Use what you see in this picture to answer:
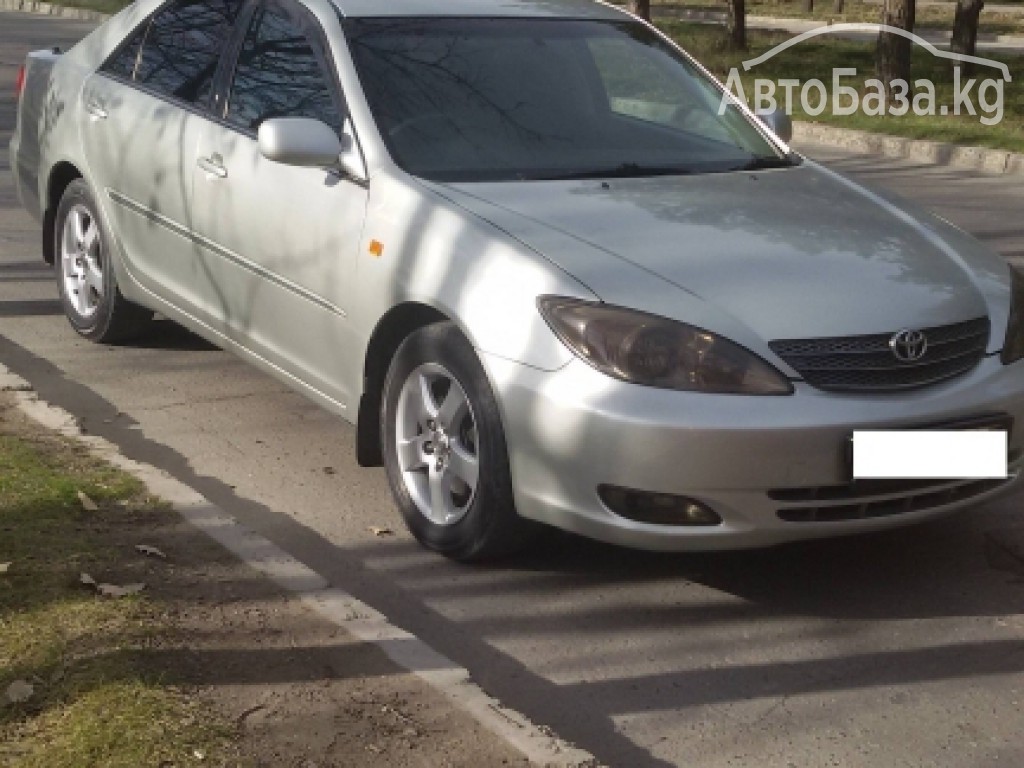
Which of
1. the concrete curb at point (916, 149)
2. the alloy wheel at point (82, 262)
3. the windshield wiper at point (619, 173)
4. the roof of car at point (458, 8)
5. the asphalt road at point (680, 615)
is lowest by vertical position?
the asphalt road at point (680, 615)

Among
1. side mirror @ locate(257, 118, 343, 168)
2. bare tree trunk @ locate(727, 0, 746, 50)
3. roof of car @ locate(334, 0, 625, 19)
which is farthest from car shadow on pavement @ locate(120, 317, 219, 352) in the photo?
bare tree trunk @ locate(727, 0, 746, 50)

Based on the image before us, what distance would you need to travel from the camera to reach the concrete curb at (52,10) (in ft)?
93.5

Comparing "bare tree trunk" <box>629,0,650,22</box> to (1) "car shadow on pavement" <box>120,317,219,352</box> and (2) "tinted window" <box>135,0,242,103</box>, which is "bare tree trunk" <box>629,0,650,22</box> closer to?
(1) "car shadow on pavement" <box>120,317,219,352</box>

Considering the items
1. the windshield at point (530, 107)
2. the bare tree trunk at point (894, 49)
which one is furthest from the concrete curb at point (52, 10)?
the windshield at point (530, 107)

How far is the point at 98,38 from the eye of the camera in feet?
25.4

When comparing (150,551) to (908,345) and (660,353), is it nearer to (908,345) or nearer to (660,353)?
(660,353)

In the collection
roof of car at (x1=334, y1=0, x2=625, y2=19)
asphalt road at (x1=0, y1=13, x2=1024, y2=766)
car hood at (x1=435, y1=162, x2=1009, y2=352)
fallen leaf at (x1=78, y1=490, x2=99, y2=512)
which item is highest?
roof of car at (x1=334, y1=0, x2=625, y2=19)

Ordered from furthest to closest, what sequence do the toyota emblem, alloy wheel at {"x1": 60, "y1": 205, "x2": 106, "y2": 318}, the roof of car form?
alloy wheel at {"x1": 60, "y1": 205, "x2": 106, "y2": 318} → the roof of car → the toyota emblem

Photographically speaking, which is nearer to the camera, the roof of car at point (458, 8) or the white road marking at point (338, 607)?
the white road marking at point (338, 607)

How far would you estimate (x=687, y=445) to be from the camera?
4637 millimetres

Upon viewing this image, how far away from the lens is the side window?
606 cm

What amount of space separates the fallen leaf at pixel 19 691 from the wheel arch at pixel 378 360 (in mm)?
1769

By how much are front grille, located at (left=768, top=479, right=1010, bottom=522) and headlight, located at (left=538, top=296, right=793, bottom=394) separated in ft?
1.00

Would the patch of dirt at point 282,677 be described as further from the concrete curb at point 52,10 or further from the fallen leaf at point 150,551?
the concrete curb at point 52,10
